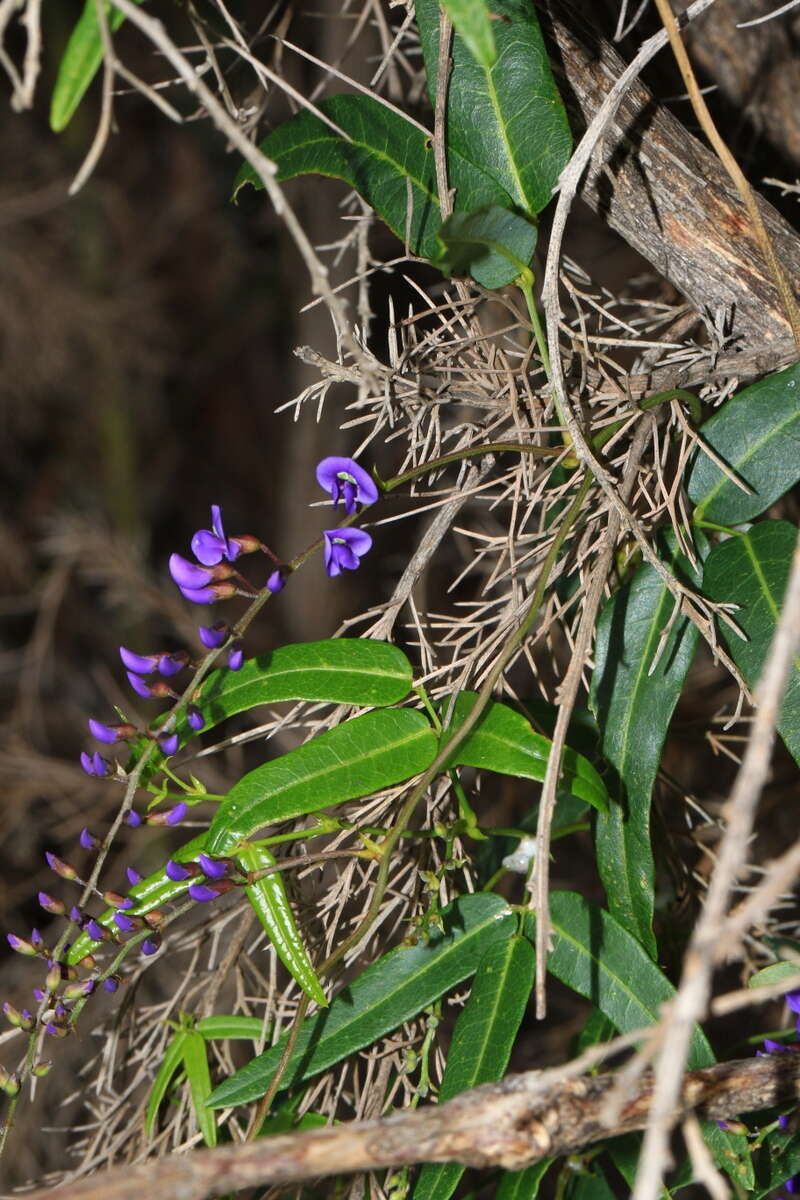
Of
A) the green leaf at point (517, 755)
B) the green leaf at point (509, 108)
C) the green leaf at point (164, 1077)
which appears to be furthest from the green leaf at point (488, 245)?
the green leaf at point (164, 1077)

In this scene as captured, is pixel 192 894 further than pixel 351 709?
No

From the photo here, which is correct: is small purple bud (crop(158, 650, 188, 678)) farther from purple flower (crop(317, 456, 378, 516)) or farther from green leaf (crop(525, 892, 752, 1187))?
green leaf (crop(525, 892, 752, 1187))

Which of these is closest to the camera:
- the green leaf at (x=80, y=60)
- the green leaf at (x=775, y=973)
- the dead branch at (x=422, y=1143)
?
the dead branch at (x=422, y=1143)

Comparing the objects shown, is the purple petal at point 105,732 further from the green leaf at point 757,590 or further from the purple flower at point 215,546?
the green leaf at point 757,590

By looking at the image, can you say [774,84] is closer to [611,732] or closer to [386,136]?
[386,136]

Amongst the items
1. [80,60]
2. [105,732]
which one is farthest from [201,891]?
[80,60]

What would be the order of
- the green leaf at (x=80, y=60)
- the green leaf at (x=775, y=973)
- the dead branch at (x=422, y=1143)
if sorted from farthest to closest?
1. the green leaf at (x=775, y=973)
2. the green leaf at (x=80, y=60)
3. the dead branch at (x=422, y=1143)

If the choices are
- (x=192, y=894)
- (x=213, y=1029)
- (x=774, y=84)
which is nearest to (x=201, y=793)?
(x=192, y=894)
